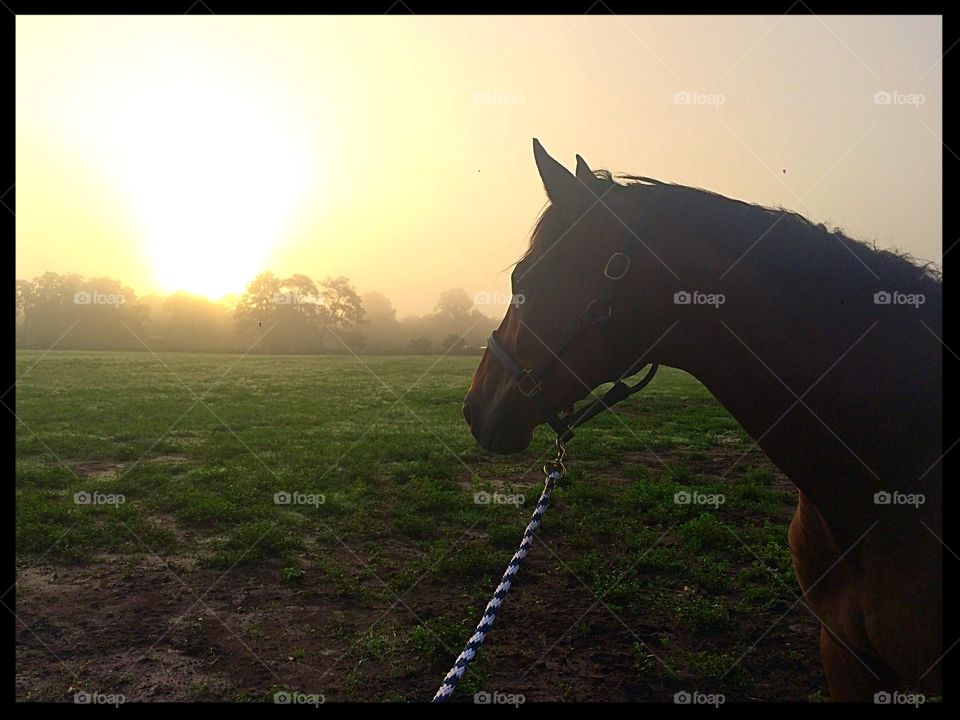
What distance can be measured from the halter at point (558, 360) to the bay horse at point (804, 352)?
0.04 feet

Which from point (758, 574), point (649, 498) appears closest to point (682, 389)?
point (649, 498)

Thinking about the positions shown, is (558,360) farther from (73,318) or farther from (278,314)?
(73,318)

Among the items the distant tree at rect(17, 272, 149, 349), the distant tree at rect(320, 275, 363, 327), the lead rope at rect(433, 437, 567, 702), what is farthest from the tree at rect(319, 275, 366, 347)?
the lead rope at rect(433, 437, 567, 702)

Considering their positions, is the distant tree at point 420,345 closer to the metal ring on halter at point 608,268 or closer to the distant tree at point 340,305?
the distant tree at point 340,305

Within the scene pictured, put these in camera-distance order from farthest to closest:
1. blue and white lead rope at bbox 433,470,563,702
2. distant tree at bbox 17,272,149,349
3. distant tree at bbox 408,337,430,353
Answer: distant tree at bbox 408,337,430,353
distant tree at bbox 17,272,149,349
blue and white lead rope at bbox 433,470,563,702

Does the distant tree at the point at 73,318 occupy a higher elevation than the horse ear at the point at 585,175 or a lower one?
higher

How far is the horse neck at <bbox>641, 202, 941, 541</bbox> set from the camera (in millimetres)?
2223

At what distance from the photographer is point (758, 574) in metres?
5.57

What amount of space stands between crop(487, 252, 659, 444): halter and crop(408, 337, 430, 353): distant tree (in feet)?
186

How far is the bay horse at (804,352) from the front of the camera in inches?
87.0

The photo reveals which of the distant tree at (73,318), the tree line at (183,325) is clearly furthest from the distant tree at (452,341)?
the distant tree at (73,318)

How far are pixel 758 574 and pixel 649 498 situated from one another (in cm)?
219

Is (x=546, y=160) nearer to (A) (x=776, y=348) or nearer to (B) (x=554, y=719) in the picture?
(A) (x=776, y=348)

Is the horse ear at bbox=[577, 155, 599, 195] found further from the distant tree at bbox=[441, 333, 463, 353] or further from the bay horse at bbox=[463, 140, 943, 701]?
the distant tree at bbox=[441, 333, 463, 353]
